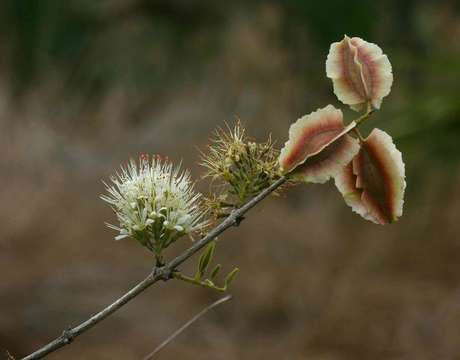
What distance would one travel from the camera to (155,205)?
22.7 inches

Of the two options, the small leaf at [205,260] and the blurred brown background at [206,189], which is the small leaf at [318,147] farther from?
the blurred brown background at [206,189]

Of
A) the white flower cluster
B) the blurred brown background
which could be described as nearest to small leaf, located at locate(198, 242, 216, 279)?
the white flower cluster

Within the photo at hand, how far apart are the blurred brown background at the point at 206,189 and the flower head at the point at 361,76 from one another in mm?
1946

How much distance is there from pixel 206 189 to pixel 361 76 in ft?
11.8

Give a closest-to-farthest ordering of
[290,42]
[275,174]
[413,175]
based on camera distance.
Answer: [275,174]
[413,175]
[290,42]

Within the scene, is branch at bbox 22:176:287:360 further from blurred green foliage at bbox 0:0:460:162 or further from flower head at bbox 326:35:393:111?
blurred green foliage at bbox 0:0:460:162

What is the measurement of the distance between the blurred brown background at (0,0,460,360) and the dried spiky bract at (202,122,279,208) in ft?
6.26

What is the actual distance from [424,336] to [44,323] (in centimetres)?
144

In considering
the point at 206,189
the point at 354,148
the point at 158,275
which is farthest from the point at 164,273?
the point at 206,189

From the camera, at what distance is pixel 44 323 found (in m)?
3.84

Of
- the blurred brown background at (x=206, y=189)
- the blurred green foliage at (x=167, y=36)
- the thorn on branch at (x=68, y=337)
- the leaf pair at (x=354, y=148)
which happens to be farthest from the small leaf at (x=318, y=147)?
the blurred green foliage at (x=167, y=36)

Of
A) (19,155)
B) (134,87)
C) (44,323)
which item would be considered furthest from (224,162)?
(19,155)

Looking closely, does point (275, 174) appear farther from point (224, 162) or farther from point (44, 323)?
point (44, 323)

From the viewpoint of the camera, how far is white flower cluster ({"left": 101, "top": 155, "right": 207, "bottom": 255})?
1.84ft
